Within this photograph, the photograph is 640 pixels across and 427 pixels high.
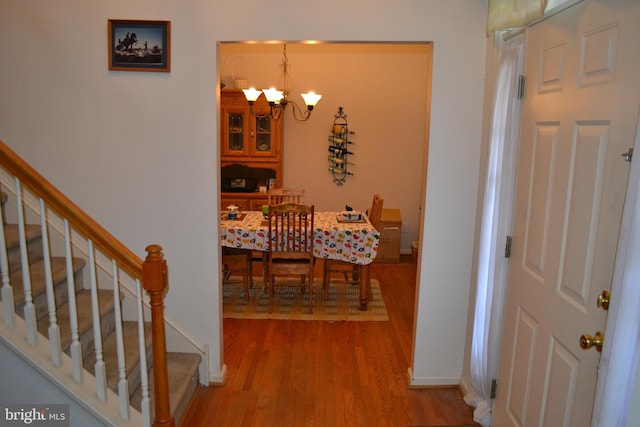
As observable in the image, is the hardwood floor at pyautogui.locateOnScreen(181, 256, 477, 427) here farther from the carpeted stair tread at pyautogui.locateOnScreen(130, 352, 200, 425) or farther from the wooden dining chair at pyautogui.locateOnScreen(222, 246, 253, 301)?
the wooden dining chair at pyautogui.locateOnScreen(222, 246, 253, 301)

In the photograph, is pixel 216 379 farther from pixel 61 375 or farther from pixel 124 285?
pixel 61 375

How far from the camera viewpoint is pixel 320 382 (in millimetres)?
3029

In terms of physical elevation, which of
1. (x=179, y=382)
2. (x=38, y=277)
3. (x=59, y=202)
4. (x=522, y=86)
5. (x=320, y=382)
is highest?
(x=522, y=86)

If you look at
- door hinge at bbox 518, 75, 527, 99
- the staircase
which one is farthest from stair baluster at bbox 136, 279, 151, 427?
door hinge at bbox 518, 75, 527, 99

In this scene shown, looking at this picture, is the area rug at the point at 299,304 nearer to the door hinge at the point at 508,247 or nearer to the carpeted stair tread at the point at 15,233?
the carpeted stair tread at the point at 15,233

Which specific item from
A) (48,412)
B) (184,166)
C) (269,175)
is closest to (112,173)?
(184,166)

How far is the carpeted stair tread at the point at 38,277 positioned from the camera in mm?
2302

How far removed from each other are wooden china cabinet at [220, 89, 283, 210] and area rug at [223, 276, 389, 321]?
121cm

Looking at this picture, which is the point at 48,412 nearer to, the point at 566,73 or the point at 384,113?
the point at 566,73

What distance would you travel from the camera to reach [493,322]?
8.11 ft

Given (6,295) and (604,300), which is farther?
(6,295)

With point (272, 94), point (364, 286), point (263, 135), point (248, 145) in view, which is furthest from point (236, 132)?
point (364, 286)

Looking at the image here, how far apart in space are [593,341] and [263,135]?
4.85m

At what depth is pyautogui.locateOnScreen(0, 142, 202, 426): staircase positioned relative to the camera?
83.4 inches
